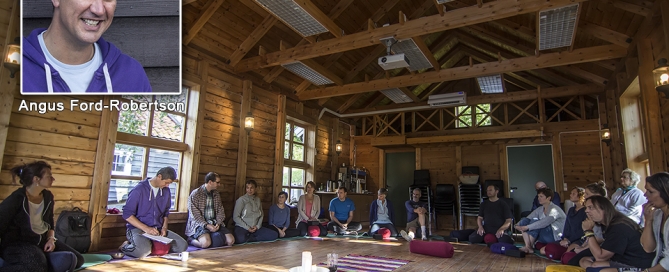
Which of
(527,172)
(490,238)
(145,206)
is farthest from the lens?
(527,172)

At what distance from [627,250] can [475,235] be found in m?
3.36

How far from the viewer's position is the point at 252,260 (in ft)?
14.5

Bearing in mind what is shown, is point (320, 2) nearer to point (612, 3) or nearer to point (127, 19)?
point (127, 19)

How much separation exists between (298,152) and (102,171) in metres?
4.64

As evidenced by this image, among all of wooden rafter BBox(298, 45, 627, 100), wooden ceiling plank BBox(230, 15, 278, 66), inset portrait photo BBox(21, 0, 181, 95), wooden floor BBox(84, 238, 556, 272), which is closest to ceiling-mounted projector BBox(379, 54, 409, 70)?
wooden rafter BBox(298, 45, 627, 100)

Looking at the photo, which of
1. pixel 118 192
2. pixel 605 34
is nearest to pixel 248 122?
pixel 118 192

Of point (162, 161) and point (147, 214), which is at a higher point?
point (162, 161)

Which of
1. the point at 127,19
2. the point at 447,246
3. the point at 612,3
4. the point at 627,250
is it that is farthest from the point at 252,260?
the point at 612,3

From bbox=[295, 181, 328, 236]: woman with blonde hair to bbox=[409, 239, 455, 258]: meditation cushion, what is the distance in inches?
98.4

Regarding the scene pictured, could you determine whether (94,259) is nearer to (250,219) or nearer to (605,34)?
(250,219)

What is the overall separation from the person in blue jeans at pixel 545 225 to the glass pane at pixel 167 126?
17.6 feet

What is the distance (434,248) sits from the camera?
4.90 m

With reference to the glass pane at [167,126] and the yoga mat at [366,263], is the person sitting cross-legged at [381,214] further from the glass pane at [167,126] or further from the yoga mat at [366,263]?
the glass pane at [167,126]

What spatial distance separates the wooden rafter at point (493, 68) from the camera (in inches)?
229
